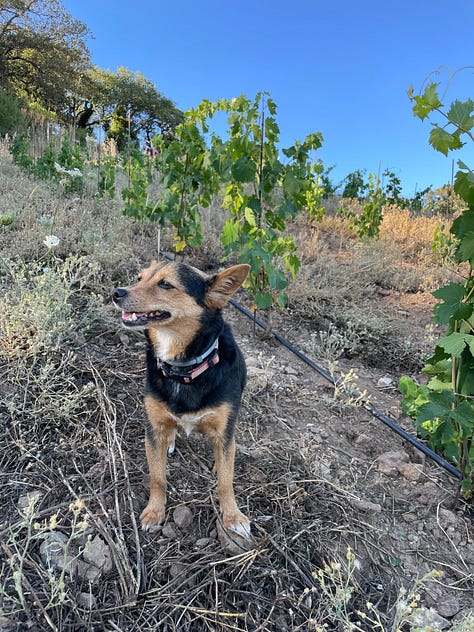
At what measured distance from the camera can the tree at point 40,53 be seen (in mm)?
24734

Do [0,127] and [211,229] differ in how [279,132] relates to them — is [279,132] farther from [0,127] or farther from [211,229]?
[0,127]

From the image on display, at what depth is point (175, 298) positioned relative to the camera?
8.00 ft

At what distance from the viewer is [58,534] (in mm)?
2090

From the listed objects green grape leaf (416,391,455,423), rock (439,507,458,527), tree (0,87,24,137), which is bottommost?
rock (439,507,458,527)

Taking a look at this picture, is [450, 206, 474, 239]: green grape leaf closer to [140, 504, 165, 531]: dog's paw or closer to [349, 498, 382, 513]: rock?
[349, 498, 382, 513]: rock

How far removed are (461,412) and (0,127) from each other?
1852 centimetres

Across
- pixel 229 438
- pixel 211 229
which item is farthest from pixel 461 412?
pixel 211 229

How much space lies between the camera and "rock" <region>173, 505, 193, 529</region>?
2.31 meters

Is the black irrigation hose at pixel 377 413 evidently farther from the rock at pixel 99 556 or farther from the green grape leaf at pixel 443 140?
the rock at pixel 99 556

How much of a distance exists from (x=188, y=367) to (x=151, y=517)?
2.76ft

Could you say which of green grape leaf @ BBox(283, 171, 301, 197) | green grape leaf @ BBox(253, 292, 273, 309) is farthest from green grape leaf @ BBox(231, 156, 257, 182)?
green grape leaf @ BBox(253, 292, 273, 309)

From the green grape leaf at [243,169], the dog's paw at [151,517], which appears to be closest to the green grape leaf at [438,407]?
the dog's paw at [151,517]

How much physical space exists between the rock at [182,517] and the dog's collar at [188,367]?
Result: 76cm

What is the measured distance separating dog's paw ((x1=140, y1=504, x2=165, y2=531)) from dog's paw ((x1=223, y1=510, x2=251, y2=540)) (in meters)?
0.35
